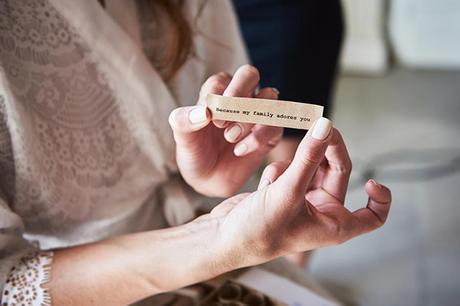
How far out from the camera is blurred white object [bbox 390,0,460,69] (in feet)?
6.48

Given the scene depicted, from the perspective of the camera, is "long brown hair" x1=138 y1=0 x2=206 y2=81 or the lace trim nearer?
the lace trim

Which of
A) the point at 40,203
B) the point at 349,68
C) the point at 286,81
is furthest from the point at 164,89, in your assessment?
the point at 349,68

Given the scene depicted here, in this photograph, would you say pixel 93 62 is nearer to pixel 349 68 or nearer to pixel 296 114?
pixel 296 114

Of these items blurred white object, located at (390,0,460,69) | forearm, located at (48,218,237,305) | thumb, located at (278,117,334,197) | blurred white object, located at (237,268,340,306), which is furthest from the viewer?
blurred white object, located at (390,0,460,69)

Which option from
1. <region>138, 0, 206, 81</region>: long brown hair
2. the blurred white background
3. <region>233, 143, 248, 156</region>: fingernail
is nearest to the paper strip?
<region>233, 143, 248, 156</region>: fingernail

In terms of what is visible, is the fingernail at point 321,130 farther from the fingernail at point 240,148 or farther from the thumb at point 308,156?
the fingernail at point 240,148

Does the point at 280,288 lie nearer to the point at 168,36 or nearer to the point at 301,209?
the point at 301,209

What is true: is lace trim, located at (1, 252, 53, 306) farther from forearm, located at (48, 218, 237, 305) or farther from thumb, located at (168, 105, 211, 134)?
thumb, located at (168, 105, 211, 134)

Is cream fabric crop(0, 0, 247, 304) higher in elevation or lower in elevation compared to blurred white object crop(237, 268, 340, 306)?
higher

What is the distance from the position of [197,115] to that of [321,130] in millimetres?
123

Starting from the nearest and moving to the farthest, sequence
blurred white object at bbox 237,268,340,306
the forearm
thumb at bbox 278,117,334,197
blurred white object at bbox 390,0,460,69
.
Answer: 1. thumb at bbox 278,117,334,197
2. the forearm
3. blurred white object at bbox 237,268,340,306
4. blurred white object at bbox 390,0,460,69

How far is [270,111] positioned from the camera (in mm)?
482

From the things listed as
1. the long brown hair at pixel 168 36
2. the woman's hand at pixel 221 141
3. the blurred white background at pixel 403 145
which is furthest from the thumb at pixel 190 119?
the blurred white background at pixel 403 145

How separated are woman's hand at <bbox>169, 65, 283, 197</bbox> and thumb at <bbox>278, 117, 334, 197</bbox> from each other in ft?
0.33
